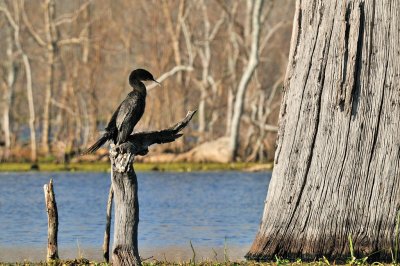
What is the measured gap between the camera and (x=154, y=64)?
43344 mm

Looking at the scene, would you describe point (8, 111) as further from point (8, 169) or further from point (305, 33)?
point (305, 33)

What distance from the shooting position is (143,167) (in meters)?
33.4

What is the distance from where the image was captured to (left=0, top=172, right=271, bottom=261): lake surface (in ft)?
51.0

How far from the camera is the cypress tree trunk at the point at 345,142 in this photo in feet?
39.4

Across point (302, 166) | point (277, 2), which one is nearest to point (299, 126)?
point (302, 166)

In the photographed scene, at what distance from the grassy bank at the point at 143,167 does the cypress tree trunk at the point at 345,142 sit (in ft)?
67.1

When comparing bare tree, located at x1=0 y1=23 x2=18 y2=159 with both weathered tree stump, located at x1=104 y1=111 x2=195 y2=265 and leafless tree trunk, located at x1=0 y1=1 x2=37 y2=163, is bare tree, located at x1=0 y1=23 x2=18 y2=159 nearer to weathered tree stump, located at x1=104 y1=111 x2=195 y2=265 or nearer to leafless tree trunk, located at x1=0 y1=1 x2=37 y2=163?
leafless tree trunk, located at x1=0 y1=1 x2=37 y2=163

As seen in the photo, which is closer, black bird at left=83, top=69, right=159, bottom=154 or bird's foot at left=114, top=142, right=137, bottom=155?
bird's foot at left=114, top=142, right=137, bottom=155

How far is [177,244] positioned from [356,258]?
15.4 ft

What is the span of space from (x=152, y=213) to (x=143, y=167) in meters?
11.7

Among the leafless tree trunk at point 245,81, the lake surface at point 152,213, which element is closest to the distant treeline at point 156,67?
the leafless tree trunk at point 245,81

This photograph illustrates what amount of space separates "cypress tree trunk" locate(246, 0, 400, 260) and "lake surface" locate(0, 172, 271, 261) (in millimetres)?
1726

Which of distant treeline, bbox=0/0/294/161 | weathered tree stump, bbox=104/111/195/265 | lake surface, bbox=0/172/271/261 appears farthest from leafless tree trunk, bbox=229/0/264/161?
weathered tree stump, bbox=104/111/195/265

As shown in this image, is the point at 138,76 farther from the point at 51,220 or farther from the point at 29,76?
the point at 29,76
